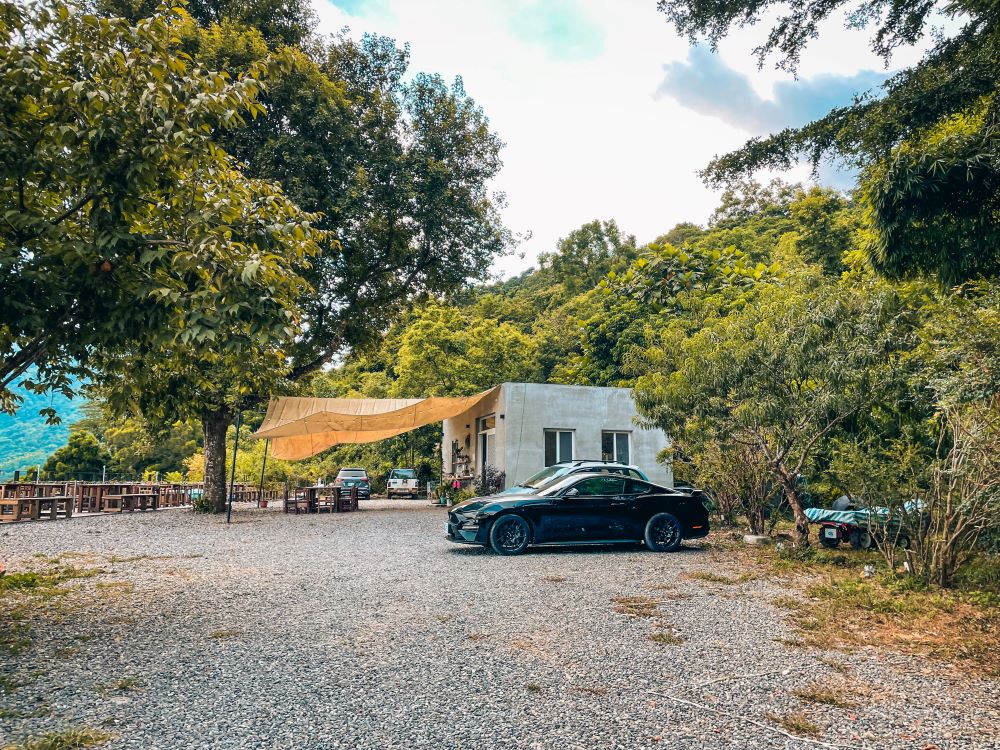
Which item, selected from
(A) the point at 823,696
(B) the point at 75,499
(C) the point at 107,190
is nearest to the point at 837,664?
(A) the point at 823,696

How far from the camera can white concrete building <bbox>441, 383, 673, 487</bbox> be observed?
1608 cm

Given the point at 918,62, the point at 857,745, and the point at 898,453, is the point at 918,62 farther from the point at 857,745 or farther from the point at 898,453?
the point at 857,745

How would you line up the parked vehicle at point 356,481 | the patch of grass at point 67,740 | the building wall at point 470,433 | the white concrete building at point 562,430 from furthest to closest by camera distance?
the parked vehicle at point 356,481
the building wall at point 470,433
the white concrete building at point 562,430
the patch of grass at point 67,740

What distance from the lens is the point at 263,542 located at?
1038 centimetres

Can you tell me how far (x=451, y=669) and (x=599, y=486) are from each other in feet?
18.5

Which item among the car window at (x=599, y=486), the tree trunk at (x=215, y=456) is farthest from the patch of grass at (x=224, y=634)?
the tree trunk at (x=215, y=456)

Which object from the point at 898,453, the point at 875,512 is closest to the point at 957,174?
the point at 898,453

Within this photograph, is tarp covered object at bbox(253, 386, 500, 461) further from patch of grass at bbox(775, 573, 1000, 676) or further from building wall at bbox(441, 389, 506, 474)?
patch of grass at bbox(775, 573, 1000, 676)

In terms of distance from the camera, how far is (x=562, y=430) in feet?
54.6

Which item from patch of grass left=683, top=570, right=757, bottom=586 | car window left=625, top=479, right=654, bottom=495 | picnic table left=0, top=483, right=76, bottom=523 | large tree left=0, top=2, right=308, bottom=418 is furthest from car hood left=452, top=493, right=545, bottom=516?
picnic table left=0, top=483, right=76, bottom=523

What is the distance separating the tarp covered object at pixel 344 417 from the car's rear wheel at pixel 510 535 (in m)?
7.22

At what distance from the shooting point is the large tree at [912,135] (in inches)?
158

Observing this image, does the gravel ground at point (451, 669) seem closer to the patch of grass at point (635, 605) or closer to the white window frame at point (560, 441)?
the patch of grass at point (635, 605)

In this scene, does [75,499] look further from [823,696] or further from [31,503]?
[823,696]
